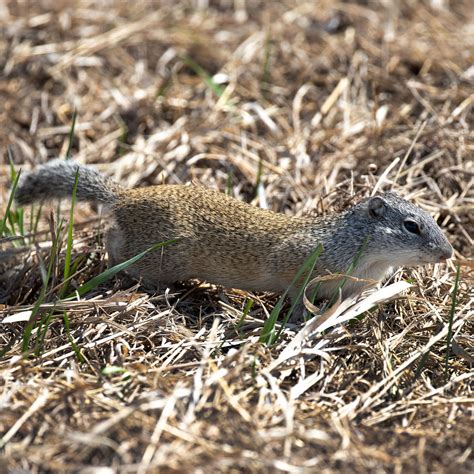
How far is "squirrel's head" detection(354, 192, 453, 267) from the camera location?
5.07 meters

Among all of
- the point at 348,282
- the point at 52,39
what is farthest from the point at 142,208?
the point at 52,39

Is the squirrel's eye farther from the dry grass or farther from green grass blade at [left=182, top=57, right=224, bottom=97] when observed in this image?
green grass blade at [left=182, top=57, right=224, bottom=97]

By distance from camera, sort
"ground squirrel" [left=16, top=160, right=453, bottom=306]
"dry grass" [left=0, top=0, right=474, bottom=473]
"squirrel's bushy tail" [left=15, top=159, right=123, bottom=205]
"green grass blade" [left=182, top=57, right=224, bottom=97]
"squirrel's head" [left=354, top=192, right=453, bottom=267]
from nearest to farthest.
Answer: "dry grass" [left=0, top=0, right=474, bottom=473] → "squirrel's head" [left=354, top=192, right=453, bottom=267] → "ground squirrel" [left=16, top=160, right=453, bottom=306] → "squirrel's bushy tail" [left=15, top=159, right=123, bottom=205] → "green grass blade" [left=182, top=57, right=224, bottom=97]

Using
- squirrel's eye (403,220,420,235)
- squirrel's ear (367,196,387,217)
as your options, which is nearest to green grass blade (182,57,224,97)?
squirrel's ear (367,196,387,217)

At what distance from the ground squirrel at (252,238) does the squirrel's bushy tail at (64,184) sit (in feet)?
0.54

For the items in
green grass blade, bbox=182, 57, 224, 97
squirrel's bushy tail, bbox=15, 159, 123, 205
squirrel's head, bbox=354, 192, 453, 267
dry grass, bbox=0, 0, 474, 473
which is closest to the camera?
dry grass, bbox=0, 0, 474, 473

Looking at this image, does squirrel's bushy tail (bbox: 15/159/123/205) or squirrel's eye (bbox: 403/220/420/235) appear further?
squirrel's bushy tail (bbox: 15/159/123/205)

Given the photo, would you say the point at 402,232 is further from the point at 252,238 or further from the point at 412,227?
the point at 252,238

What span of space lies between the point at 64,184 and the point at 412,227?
2.36 meters

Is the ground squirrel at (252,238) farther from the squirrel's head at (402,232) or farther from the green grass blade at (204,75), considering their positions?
the green grass blade at (204,75)

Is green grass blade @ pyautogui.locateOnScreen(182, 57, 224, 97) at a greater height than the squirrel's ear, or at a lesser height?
lesser

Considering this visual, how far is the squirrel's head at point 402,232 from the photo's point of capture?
199 inches

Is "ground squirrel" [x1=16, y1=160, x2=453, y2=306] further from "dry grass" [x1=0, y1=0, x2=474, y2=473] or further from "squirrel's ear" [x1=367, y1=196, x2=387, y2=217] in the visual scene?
"dry grass" [x1=0, y1=0, x2=474, y2=473]

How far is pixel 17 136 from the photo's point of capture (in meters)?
7.57
